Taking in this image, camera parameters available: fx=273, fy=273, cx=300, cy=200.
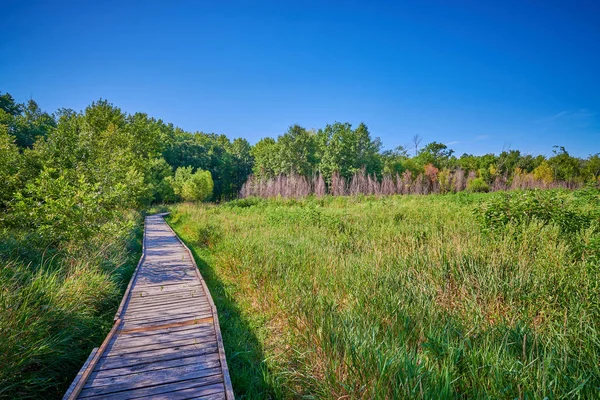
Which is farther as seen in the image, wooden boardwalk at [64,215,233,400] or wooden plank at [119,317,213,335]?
wooden plank at [119,317,213,335]

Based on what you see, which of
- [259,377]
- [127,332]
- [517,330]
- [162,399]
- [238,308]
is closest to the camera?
[162,399]

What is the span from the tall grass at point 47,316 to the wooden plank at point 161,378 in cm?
54

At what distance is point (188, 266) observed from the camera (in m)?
7.30

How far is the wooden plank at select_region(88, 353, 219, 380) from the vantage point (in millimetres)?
2940

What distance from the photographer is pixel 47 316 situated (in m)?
3.42

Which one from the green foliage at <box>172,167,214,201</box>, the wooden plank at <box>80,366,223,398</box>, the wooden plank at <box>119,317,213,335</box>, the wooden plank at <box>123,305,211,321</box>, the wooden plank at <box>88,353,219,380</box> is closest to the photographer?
the wooden plank at <box>80,366,223,398</box>

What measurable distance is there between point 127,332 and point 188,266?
345 cm

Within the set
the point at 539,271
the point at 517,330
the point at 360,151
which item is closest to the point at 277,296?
the point at 517,330

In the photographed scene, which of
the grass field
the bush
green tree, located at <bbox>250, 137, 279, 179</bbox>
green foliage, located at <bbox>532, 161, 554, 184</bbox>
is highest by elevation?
green tree, located at <bbox>250, 137, 279, 179</bbox>

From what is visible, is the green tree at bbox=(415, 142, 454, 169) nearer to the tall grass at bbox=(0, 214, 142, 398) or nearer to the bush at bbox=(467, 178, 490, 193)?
the bush at bbox=(467, 178, 490, 193)

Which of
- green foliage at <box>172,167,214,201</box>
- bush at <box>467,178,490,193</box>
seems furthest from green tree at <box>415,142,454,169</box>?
green foliage at <box>172,167,214,201</box>

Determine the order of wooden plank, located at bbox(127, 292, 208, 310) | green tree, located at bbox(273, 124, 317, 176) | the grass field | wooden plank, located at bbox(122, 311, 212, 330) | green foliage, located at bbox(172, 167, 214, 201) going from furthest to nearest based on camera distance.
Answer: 1. green tree, located at bbox(273, 124, 317, 176)
2. green foliage, located at bbox(172, 167, 214, 201)
3. wooden plank, located at bbox(127, 292, 208, 310)
4. wooden plank, located at bbox(122, 311, 212, 330)
5. the grass field

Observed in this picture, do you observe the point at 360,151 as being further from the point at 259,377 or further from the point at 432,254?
the point at 259,377

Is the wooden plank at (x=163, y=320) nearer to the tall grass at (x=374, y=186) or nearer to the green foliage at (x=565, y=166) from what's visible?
the tall grass at (x=374, y=186)
